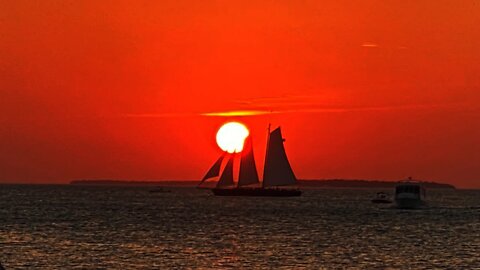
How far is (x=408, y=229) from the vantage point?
109 metres

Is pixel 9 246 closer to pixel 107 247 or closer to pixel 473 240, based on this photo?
pixel 107 247

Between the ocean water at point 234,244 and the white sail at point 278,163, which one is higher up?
the white sail at point 278,163

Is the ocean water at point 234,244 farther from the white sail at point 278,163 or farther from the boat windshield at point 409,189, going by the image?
the white sail at point 278,163

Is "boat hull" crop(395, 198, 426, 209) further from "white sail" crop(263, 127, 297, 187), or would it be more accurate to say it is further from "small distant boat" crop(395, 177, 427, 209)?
"white sail" crop(263, 127, 297, 187)

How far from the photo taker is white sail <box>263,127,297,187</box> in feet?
620

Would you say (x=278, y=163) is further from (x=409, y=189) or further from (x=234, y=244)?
(x=234, y=244)

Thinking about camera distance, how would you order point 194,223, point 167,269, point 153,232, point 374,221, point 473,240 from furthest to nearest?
point 374,221 < point 194,223 < point 153,232 < point 473,240 < point 167,269

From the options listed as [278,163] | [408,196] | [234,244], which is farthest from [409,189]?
[234,244]

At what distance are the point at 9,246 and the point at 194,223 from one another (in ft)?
143

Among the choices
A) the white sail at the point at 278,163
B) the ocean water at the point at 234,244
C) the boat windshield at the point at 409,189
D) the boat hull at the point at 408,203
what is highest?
the white sail at the point at 278,163

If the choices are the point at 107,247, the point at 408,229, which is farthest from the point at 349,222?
the point at 107,247

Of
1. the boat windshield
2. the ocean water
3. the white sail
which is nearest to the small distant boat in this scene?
the boat windshield

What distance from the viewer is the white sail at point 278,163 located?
189 m

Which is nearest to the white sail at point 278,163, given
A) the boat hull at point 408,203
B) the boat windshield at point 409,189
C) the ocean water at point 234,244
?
the boat windshield at point 409,189
